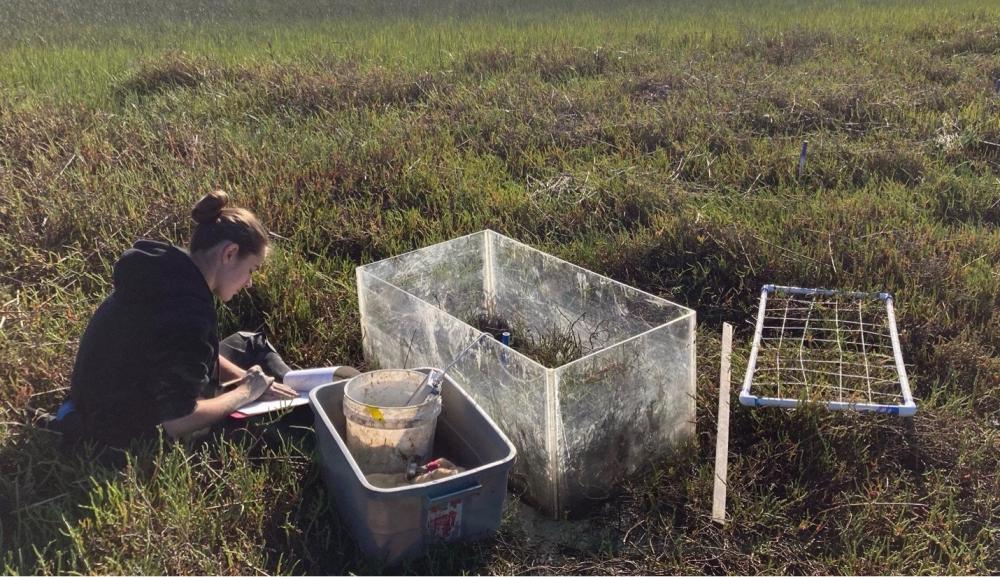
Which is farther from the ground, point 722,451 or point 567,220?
point 567,220

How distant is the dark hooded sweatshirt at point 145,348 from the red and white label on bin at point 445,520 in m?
0.86

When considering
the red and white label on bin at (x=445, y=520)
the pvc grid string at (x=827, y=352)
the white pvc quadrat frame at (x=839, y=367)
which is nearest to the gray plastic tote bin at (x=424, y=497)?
the red and white label on bin at (x=445, y=520)

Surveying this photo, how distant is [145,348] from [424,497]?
0.96m

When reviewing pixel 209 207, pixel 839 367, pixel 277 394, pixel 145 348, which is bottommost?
pixel 839 367

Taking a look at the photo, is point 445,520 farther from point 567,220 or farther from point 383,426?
point 567,220

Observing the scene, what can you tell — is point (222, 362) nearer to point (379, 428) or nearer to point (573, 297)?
point (379, 428)

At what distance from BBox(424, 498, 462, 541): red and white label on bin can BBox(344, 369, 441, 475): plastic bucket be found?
0.28m

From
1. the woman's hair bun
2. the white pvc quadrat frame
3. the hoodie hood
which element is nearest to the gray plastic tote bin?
the hoodie hood

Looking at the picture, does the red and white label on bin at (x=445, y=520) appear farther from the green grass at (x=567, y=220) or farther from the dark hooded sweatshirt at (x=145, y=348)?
the dark hooded sweatshirt at (x=145, y=348)

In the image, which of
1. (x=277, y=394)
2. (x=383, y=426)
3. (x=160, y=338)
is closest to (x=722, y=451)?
(x=383, y=426)

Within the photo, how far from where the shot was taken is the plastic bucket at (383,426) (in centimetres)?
251

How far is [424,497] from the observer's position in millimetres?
2264

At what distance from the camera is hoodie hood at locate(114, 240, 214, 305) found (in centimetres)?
250

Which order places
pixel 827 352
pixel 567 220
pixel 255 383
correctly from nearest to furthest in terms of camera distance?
pixel 255 383
pixel 827 352
pixel 567 220
